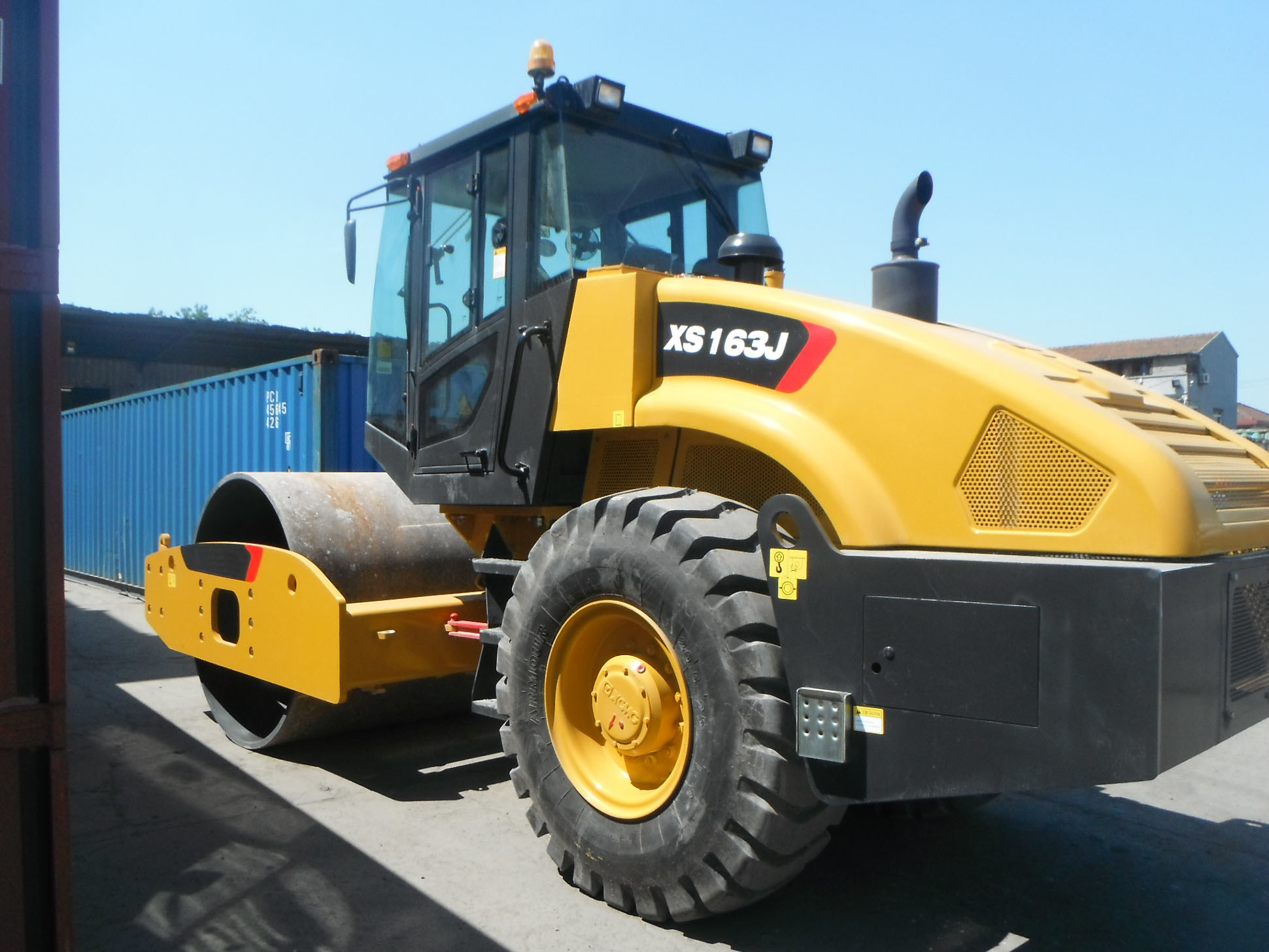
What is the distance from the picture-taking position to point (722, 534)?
10.7 feet

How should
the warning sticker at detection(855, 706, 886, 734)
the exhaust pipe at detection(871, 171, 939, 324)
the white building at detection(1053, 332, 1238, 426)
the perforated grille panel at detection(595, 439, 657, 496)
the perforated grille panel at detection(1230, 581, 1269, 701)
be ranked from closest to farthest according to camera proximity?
the perforated grille panel at detection(1230, 581, 1269, 701)
the warning sticker at detection(855, 706, 886, 734)
the exhaust pipe at detection(871, 171, 939, 324)
the perforated grille panel at detection(595, 439, 657, 496)
the white building at detection(1053, 332, 1238, 426)

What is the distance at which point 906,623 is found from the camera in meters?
2.92

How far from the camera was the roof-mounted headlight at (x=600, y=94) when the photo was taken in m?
4.25

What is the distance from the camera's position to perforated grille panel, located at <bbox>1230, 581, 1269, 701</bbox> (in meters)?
2.84

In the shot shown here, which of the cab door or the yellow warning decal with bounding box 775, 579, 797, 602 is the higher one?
the cab door

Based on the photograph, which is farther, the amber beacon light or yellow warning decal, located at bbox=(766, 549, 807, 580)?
the amber beacon light

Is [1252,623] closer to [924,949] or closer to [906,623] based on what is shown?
[906,623]

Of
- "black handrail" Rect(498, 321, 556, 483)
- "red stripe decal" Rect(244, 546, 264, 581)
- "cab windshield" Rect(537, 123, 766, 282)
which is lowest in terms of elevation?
"red stripe decal" Rect(244, 546, 264, 581)

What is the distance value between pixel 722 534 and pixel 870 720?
694 millimetres

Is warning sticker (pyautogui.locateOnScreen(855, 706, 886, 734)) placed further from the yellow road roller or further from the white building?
the white building

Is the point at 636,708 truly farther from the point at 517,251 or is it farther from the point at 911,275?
the point at 517,251

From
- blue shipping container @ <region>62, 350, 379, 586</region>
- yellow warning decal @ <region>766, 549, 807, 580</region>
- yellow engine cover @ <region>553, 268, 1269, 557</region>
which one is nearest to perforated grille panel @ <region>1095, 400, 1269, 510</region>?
yellow engine cover @ <region>553, 268, 1269, 557</region>

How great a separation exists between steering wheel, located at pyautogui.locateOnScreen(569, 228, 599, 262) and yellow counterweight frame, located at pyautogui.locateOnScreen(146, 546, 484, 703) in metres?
1.61

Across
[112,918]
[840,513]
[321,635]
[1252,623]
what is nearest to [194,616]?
[321,635]
